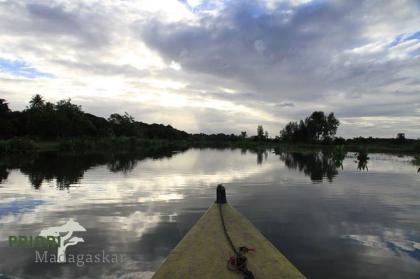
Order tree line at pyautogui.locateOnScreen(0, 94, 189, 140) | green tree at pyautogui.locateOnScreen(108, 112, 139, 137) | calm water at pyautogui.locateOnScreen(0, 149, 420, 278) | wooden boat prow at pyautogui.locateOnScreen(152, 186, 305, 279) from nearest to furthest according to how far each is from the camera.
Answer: wooden boat prow at pyautogui.locateOnScreen(152, 186, 305, 279)
calm water at pyautogui.locateOnScreen(0, 149, 420, 278)
tree line at pyautogui.locateOnScreen(0, 94, 189, 140)
green tree at pyautogui.locateOnScreen(108, 112, 139, 137)

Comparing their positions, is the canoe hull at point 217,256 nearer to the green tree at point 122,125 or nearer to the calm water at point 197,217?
the calm water at point 197,217

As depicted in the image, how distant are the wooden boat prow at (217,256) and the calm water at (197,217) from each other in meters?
1.86

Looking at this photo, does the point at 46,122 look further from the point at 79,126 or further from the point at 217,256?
the point at 217,256

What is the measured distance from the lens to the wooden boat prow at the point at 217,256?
4879 millimetres

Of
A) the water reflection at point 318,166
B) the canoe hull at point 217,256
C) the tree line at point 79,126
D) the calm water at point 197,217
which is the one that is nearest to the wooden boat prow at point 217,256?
the canoe hull at point 217,256

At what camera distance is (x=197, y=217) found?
12.1 metres

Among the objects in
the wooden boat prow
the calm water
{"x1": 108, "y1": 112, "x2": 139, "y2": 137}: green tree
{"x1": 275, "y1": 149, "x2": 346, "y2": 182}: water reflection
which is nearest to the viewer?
the wooden boat prow

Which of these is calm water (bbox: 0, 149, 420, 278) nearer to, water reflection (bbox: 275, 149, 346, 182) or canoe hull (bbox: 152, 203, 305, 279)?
canoe hull (bbox: 152, 203, 305, 279)

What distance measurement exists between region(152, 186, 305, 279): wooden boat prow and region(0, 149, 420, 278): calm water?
1.86 metres

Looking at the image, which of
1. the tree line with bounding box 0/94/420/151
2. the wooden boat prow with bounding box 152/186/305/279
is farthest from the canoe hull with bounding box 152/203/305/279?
the tree line with bounding box 0/94/420/151

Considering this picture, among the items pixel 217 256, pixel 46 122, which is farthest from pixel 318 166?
pixel 46 122

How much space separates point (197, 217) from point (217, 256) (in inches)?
271

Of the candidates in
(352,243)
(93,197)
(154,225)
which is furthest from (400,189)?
(93,197)

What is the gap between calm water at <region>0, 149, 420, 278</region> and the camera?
7.81 metres
